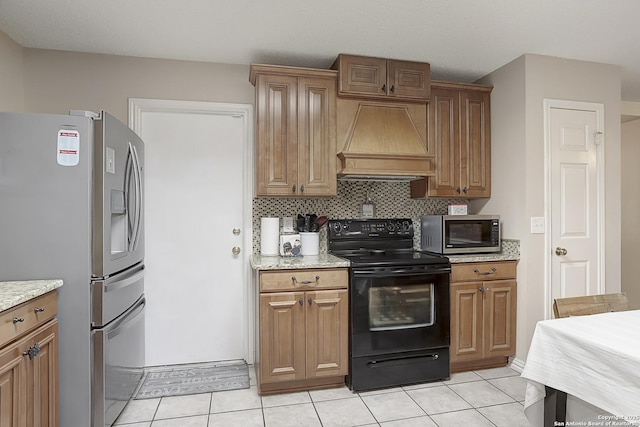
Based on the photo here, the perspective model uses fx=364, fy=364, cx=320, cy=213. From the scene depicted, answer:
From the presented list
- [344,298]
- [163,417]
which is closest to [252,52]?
[344,298]

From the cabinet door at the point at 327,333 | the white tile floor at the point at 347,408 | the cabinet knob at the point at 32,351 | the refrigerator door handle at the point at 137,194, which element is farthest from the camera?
the cabinet door at the point at 327,333

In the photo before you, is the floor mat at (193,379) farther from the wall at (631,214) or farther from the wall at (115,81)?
the wall at (631,214)

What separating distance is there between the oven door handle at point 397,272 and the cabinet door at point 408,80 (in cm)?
138

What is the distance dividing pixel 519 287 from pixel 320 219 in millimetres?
1689

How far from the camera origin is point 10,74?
2.56m

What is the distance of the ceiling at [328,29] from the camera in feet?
7.25

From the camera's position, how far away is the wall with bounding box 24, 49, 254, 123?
2.74 meters

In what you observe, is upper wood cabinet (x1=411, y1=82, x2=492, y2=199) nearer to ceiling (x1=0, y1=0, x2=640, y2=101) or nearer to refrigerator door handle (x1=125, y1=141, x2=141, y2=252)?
ceiling (x1=0, y1=0, x2=640, y2=101)

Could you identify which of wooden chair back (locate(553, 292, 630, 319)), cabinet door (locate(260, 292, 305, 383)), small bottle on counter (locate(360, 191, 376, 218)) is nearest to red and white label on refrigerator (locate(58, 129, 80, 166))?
cabinet door (locate(260, 292, 305, 383))

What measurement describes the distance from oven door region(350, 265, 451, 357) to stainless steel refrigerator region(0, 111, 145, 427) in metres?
1.52

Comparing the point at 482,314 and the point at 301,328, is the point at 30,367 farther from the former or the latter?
the point at 482,314

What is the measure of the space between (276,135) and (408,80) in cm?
117

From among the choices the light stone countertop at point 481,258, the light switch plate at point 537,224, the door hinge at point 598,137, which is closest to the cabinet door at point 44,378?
the light stone countertop at point 481,258

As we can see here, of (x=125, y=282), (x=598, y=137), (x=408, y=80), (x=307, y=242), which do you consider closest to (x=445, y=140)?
(x=408, y=80)
